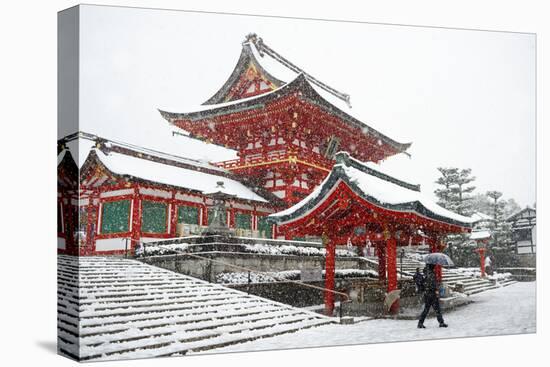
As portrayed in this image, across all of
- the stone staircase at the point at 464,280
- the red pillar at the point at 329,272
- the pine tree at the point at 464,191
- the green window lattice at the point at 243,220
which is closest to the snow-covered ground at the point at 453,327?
the stone staircase at the point at 464,280

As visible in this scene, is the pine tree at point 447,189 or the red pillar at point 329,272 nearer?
the red pillar at point 329,272

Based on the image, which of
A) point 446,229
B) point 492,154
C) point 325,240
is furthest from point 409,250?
point 492,154

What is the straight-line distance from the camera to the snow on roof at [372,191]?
12.6 m

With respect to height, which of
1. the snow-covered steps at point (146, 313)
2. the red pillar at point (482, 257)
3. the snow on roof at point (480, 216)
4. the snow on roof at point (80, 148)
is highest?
the snow on roof at point (80, 148)

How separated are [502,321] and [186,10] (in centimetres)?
849

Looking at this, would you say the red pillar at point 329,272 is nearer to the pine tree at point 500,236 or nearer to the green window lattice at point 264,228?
the green window lattice at point 264,228

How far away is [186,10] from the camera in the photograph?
11594 millimetres

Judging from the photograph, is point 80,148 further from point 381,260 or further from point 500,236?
point 500,236

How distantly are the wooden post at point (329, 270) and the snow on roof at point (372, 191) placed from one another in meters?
0.86

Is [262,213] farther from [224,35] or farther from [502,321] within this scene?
[502,321]

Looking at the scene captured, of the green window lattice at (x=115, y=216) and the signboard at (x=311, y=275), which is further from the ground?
the green window lattice at (x=115, y=216)

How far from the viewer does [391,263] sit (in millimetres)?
13000

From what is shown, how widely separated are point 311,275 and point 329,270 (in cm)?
36

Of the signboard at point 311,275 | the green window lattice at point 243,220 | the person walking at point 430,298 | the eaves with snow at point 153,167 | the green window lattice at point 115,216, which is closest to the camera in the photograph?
the eaves with snow at point 153,167
